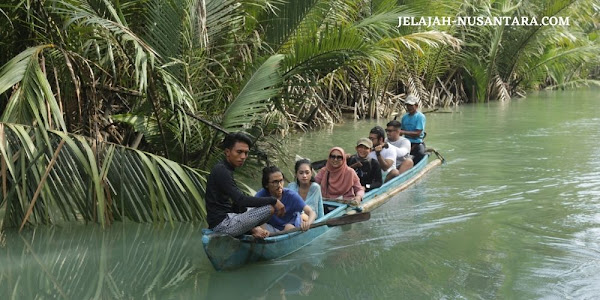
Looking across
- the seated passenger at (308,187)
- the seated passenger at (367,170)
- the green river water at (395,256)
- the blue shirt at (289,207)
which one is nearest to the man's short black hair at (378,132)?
the seated passenger at (367,170)

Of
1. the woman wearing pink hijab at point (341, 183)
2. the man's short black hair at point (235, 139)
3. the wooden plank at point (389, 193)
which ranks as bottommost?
the wooden plank at point (389, 193)

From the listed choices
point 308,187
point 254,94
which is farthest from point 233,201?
point 254,94

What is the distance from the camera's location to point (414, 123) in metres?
12.2

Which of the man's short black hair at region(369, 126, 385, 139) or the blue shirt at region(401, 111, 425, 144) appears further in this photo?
the blue shirt at region(401, 111, 425, 144)

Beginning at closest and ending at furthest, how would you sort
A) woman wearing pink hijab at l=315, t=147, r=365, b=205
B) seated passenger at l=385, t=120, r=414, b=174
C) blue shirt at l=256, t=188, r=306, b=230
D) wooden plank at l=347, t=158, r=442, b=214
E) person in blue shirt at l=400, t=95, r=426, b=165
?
blue shirt at l=256, t=188, r=306, b=230
woman wearing pink hijab at l=315, t=147, r=365, b=205
wooden plank at l=347, t=158, r=442, b=214
seated passenger at l=385, t=120, r=414, b=174
person in blue shirt at l=400, t=95, r=426, b=165

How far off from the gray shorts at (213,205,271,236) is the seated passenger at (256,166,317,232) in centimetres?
37

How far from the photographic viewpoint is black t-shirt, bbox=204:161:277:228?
6.08 metres

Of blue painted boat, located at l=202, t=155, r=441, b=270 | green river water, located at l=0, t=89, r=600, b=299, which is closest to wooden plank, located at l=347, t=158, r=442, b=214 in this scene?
green river water, located at l=0, t=89, r=600, b=299

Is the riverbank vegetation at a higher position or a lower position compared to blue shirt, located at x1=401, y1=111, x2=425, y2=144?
higher

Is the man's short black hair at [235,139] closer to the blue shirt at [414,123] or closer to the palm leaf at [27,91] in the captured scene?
the palm leaf at [27,91]

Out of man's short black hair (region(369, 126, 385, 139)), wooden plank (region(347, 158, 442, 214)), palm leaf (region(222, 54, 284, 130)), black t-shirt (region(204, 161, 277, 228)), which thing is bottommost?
wooden plank (region(347, 158, 442, 214))

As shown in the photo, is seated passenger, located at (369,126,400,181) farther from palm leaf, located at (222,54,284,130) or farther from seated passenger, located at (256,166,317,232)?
seated passenger, located at (256,166,317,232)

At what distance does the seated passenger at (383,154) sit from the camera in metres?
10.2

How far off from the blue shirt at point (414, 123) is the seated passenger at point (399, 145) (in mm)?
865
